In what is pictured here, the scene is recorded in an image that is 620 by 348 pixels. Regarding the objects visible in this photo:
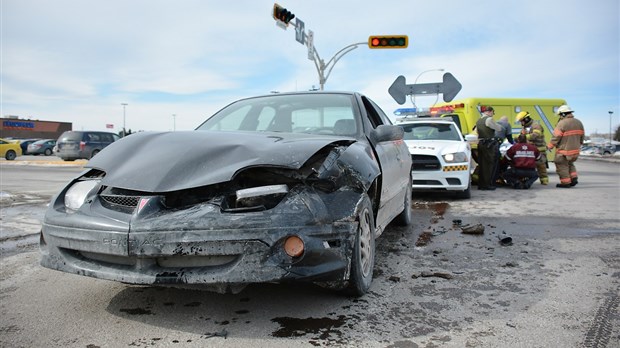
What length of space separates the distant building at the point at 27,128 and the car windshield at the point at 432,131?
70040 millimetres

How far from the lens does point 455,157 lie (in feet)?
26.9

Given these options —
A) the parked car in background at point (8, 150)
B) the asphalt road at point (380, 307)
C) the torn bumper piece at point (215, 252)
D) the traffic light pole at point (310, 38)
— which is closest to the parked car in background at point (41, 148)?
the parked car in background at point (8, 150)

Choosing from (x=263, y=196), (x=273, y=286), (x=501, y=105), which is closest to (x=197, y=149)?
(x=263, y=196)

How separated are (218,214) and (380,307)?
119 centimetres

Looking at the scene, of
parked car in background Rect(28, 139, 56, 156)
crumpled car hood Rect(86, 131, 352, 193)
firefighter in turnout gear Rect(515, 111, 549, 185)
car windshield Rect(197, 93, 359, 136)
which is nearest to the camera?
crumpled car hood Rect(86, 131, 352, 193)

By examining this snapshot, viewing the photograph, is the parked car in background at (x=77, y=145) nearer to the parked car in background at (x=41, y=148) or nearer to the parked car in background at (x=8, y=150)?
the parked car in background at (x=8, y=150)

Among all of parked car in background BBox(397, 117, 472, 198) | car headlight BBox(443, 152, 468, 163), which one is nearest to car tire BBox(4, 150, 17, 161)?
parked car in background BBox(397, 117, 472, 198)

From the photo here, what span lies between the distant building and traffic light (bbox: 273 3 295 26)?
63412mm

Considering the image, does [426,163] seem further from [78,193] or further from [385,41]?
[385,41]

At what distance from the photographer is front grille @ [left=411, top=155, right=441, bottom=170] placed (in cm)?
823

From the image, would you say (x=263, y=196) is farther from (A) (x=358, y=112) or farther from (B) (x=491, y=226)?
(B) (x=491, y=226)

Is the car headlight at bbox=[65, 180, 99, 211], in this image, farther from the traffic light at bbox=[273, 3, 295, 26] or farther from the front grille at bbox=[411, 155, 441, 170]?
the traffic light at bbox=[273, 3, 295, 26]

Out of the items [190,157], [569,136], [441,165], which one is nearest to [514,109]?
[569,136]

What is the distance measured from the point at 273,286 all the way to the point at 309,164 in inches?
39.3
